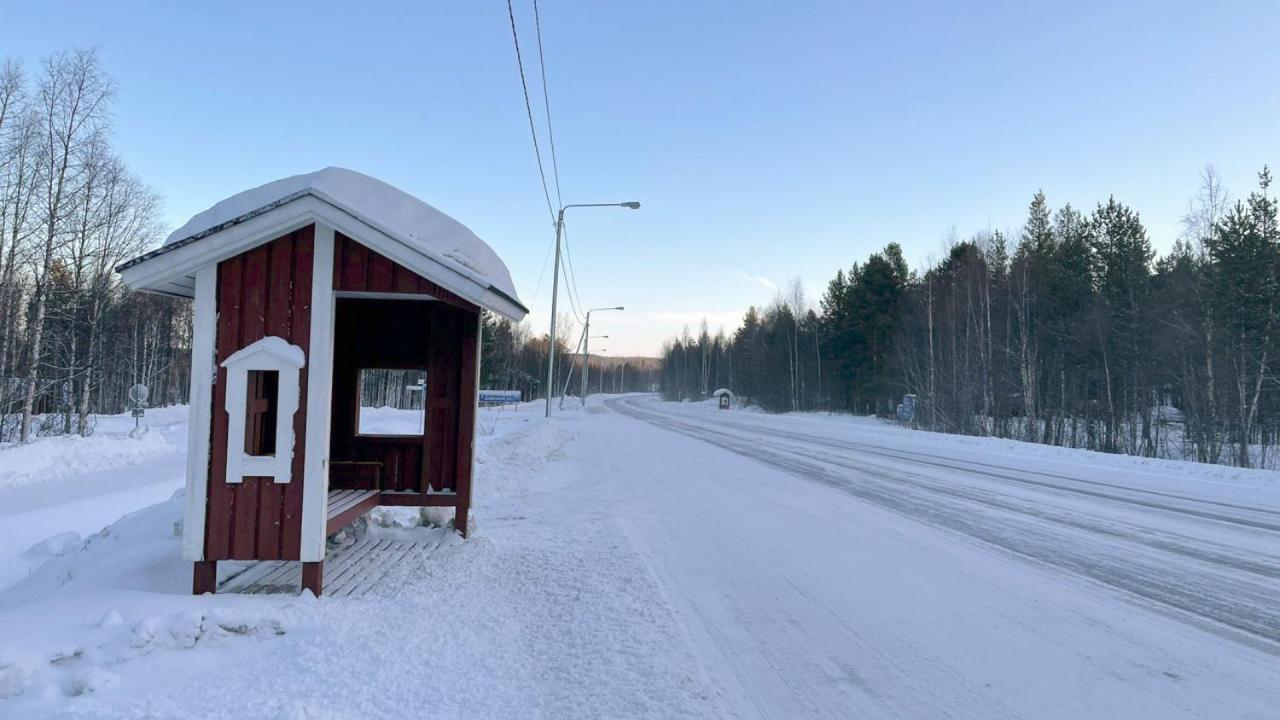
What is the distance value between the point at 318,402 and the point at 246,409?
510mm

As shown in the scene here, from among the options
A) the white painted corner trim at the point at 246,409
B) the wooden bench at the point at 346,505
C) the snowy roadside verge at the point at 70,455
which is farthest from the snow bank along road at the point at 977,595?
the snowy roadside verge at the point at 70,455

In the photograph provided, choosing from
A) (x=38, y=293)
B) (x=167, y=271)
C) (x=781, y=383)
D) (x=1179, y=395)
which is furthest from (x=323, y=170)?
(x=781, y=383)

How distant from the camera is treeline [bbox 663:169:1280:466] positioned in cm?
2519

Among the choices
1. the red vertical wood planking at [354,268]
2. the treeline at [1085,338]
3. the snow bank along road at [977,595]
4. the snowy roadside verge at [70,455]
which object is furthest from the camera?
the treeline at [1085,338]

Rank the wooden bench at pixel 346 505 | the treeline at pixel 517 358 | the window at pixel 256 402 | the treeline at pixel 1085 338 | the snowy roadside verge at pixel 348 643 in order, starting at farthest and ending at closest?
the treeline at pixel 517 358 → the treeline at pixel 1085 338 → the wooden bench at pixel 346 505 → the window at pixel 256 402 → the snowy roadside verge at pixel 348 643

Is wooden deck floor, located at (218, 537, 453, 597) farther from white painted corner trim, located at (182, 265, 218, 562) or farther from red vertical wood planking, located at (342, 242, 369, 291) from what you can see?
red vertical wood planking, located at (342, 242, 369, 291)

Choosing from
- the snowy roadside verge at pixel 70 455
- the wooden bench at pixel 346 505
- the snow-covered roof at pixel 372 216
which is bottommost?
the snowy roadside verge at pixel 70 455

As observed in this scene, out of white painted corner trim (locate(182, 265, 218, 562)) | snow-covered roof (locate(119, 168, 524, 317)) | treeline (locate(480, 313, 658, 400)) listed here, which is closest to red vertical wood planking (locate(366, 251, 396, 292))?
snow-covered roof (locate(119, 168, 524, 317))

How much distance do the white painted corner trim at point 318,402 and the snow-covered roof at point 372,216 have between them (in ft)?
1.40

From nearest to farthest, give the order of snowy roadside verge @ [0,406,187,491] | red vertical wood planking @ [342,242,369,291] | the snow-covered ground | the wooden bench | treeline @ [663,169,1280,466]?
the snow-covered ground, red vertical wood planking @ [342,242,369,291], the wooden bench, snowy roadside verge @ [0,406,187,491], treeline @ [663,169,1280,466]

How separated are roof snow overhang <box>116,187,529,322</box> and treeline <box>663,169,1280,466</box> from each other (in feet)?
94.8

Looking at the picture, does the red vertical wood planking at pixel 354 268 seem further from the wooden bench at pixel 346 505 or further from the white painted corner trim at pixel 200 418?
the wooden bench at pixel 346 505

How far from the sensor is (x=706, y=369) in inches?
3799

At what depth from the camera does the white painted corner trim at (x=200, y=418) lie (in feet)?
16.2
